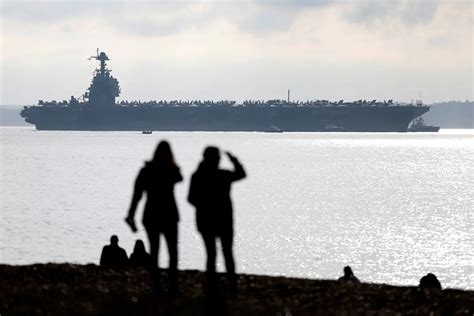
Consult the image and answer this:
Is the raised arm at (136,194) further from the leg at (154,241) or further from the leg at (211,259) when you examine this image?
the leg at (211,259)

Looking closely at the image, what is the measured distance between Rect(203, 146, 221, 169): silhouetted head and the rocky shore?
4.99 ft

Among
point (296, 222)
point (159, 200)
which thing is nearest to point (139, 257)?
point (159, 200)

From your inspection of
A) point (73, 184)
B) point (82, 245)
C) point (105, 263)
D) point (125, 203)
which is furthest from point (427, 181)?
point (105, 263)

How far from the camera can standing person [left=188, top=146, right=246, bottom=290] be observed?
11523 millimetres

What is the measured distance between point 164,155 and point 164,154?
0.04 ft

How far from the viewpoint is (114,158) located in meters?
165

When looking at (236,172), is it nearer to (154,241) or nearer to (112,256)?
(154,241)

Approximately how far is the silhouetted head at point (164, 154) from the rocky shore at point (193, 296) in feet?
5.43

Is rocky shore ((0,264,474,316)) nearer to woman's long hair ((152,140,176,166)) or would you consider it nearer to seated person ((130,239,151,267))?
seated person ((130,239,151,267))

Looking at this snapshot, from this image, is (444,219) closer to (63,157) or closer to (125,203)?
(125,203)

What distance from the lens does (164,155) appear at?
1180cm

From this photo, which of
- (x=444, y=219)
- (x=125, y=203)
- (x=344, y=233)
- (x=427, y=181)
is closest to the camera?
(x=344, y=233)

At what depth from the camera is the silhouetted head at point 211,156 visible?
1144cm

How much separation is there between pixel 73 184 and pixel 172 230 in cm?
9105
